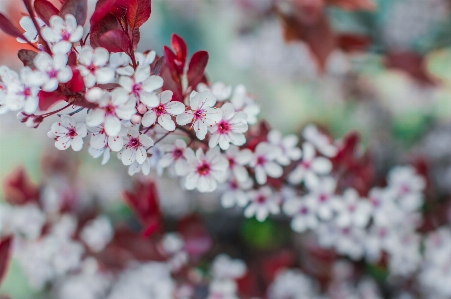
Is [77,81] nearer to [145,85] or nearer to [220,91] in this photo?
[145,85]

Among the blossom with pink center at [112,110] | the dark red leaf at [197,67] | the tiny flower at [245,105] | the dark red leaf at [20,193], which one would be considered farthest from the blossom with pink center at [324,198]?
the dark red leaf at [20,193]

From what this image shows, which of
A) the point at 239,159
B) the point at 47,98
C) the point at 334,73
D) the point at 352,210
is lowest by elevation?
the point at 47,98

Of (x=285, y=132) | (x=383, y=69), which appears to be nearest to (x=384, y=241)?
(x=285, y=132)

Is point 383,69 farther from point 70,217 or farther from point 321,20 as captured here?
point 70,217

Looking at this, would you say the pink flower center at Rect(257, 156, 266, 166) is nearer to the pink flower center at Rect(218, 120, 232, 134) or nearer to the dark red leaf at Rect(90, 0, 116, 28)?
the pink flower center at Rect(218, 120, 232, 134)

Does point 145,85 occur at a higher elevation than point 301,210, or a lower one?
lower

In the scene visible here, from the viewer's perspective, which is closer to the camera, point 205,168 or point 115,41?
point 115,41

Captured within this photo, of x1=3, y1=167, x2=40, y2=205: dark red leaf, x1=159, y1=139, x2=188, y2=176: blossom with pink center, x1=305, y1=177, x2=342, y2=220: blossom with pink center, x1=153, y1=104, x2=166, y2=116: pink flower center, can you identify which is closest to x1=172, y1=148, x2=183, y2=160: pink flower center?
x1=159, y1=139, x2=188, y2=176: blossom with pink center

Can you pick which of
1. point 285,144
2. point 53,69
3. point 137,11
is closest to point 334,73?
point 285,144
